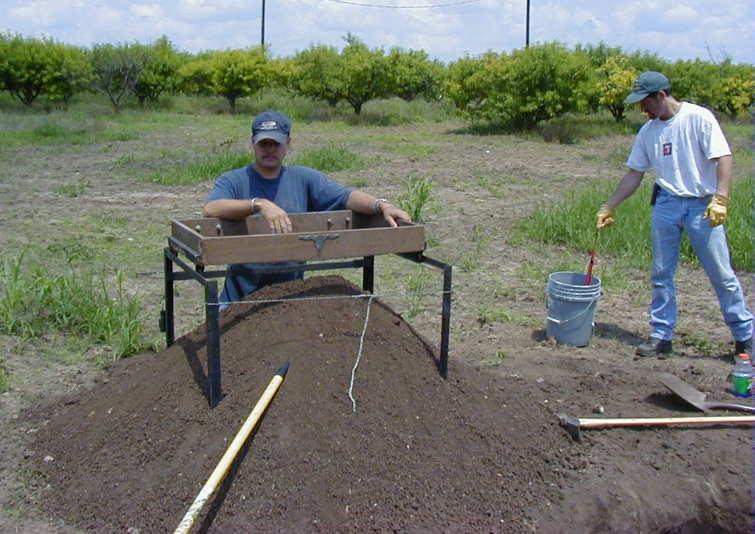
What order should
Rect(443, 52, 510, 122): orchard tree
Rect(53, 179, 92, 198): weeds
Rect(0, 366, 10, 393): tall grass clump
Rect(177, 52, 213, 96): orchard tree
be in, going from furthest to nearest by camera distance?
Rect(177, 52, 213, 96): orchard tree < Rect(443, 52, 510, 122): orchard tree < Rect(53, 179, 92, 198): weeds < Rect(0, 366, 10, 393): tall grass clump

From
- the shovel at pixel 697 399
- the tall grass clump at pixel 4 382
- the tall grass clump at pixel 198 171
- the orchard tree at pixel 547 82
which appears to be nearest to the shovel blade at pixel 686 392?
the shovel at pixel 697 399

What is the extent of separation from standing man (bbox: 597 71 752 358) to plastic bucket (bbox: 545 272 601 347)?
0.39 m

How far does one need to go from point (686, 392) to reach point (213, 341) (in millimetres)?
2573

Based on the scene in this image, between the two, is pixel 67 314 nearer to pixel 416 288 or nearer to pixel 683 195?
pixel 416 288

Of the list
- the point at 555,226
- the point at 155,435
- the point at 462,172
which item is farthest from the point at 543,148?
the point at 155,435

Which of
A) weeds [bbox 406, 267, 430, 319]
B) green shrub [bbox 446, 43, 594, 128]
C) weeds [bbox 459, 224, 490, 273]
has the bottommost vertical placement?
weeds [bbox 406, 267, 430, 319]

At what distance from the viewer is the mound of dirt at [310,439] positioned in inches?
121

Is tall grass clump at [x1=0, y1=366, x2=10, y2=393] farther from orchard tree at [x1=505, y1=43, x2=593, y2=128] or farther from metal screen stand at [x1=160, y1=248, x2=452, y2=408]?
orchard tree at [x1=505, y1=43, x2=593, y2=128]

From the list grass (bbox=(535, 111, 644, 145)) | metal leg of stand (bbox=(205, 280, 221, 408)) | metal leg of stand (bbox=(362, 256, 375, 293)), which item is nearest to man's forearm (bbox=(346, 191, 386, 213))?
metal leg of stand (bbox=(362, 256, 375, 293))

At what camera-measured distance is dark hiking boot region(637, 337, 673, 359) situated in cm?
527

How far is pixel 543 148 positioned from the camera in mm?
17922

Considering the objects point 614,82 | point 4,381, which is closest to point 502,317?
point 4,381

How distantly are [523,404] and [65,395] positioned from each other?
2415 millimetres

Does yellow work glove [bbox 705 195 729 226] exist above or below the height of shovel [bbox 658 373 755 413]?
above
